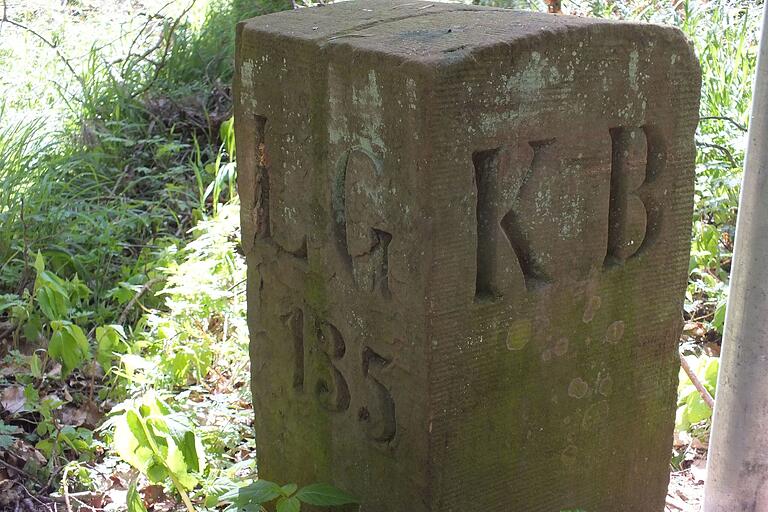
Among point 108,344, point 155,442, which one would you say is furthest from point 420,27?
point 108,344

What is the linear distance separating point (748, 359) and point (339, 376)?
929mm

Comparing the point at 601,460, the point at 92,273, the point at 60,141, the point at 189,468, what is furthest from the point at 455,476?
the point at 60,141

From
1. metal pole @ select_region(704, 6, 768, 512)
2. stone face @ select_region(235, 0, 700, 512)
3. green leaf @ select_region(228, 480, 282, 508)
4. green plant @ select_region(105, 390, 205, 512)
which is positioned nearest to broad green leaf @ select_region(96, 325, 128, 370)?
green plant @ select_region(105, 390, 205, 512)

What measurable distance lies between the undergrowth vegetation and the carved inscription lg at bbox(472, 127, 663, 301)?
0.68 metres

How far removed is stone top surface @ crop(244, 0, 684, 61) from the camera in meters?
2.09

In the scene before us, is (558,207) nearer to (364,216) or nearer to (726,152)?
(364,216)

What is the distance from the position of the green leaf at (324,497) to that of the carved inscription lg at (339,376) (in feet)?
0.51

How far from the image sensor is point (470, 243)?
213cm

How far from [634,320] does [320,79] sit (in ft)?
2.90

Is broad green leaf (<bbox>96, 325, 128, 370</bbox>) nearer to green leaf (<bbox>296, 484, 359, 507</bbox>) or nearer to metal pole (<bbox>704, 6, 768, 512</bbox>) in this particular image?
green leaf (<bbox>296, 484, 359, 507</bbox>)

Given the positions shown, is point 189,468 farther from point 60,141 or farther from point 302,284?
point 60,141

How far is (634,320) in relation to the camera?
2443 millimetres

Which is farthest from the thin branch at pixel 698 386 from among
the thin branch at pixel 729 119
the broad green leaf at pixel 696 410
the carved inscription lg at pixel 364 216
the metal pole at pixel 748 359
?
the thin branch at pixel 729 119

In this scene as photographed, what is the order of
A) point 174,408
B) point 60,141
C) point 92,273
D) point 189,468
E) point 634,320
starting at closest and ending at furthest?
1. point 634,320
2. point 189,468
3. point 174,408
4. point 92,273
5. point 60,141
